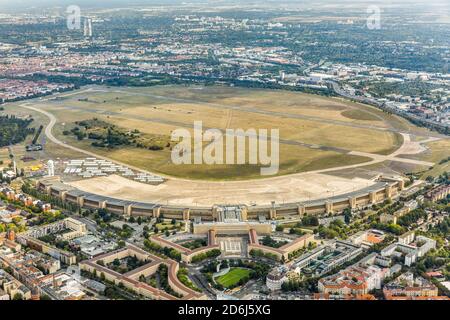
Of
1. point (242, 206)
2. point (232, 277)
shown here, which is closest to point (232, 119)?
point (242, 206)

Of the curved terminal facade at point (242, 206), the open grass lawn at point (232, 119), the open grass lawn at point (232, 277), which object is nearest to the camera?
the open grass lawn at point (232, 277)

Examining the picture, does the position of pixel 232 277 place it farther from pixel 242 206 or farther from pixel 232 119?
pixel 232 119

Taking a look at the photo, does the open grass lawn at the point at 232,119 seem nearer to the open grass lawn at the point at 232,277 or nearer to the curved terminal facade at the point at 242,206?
the curved terminal facade at the point at 242,206

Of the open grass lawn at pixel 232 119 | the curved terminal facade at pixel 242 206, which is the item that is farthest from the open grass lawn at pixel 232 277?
the open grass lawn at pixel 232 119

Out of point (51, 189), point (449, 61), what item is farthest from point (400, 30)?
point (51, 189)

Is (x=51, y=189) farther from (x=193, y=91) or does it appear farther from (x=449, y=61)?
(x=449, y=61)
